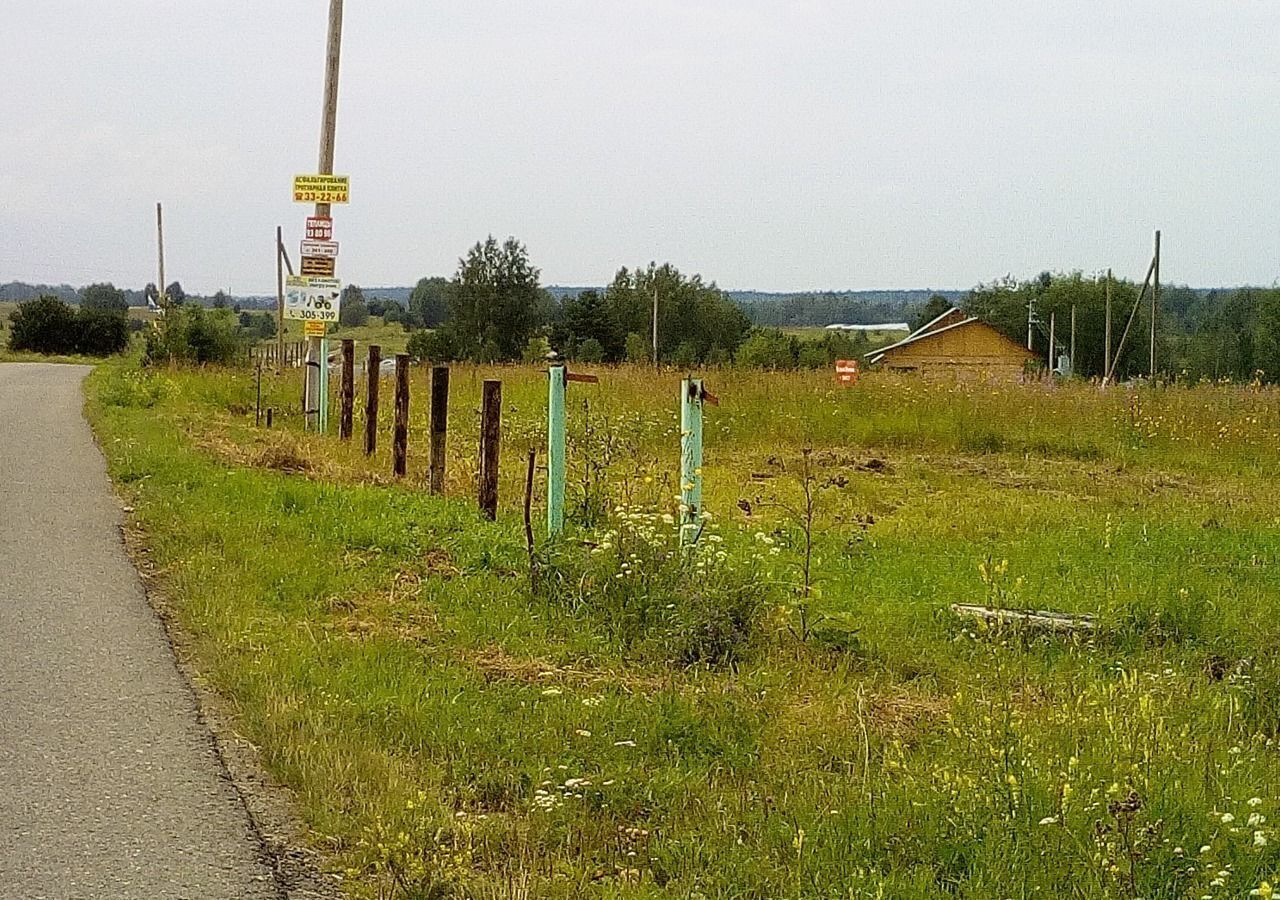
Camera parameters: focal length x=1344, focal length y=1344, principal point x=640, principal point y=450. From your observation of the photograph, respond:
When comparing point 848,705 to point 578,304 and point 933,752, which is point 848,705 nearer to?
point 933,752

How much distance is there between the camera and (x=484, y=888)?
3604 millimetres

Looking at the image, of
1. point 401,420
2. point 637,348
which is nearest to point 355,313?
point 637,348

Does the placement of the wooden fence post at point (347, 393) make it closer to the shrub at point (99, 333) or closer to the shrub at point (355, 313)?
the shrub at point (99, 333)

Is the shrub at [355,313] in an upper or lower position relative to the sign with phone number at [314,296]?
upper

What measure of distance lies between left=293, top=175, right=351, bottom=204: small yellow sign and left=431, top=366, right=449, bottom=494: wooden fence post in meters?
6.91

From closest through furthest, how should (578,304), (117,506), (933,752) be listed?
1. (933,752)
2. (117,506)
3. (578,304)

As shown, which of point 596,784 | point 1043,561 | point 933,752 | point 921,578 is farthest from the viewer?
point 1043,561

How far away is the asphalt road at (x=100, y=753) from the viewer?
3734 millimetres

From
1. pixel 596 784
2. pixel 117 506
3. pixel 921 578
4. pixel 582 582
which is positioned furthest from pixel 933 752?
pixel 117 506

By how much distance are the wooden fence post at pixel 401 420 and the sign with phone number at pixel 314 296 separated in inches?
187

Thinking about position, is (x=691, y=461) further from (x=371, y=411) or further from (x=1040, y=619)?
(x=371, y=411)

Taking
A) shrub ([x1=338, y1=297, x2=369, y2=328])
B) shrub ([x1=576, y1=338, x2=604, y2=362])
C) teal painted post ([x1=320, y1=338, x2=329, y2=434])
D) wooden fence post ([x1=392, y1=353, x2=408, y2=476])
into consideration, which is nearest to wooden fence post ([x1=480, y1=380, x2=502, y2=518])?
wooden fence post ([x1=392, y1=353, x2=408, y2=476])

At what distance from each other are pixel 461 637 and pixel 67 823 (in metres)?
2.41

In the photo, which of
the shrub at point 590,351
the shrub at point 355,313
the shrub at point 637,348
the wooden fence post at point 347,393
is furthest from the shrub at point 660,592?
the shrub at point 355,313
